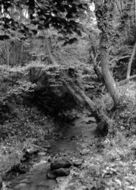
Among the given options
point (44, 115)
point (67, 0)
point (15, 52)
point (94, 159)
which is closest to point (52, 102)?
point (44, 115)

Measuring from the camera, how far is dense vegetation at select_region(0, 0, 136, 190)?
2184mm

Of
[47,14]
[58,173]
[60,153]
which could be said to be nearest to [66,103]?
[60,153]

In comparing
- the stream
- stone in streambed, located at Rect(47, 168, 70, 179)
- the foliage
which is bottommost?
the stream

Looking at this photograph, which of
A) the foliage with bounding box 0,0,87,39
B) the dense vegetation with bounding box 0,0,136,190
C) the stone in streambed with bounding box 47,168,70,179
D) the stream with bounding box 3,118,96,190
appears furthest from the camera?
the stone in streambed with bounding box 47,168,70,179

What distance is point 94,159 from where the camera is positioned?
20.0ft

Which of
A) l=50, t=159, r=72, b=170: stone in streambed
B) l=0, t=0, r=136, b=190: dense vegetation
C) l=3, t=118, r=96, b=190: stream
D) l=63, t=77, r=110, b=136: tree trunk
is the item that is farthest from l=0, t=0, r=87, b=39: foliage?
l=63, t=77, r=110, b=136: tree trunk

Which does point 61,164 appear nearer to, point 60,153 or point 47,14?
point 60,153

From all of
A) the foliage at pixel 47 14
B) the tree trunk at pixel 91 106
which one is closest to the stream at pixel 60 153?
the tree trunk at pixel 91 106

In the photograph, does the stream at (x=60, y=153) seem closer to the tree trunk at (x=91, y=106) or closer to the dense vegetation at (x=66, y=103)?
the dense vegetation at (x=66, y=103)

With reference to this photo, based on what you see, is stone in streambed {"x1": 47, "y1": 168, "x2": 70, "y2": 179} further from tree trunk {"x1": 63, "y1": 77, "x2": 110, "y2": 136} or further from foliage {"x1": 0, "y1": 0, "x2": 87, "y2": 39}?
foliage {"x1": 0, "y1": 0, "x2": 87, "y2": 39}

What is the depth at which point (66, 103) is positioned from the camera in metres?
12.2

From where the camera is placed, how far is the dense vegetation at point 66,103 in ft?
7.16

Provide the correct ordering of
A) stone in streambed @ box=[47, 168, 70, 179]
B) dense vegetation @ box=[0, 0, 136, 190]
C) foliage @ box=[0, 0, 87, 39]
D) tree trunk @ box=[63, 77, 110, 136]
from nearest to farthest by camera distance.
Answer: foliage @ box=[0, 0, 87, 39]
dense vegetation @ box=[0, 0, 136, 190]
stone in streambed @ box=[47, 168, 70, 179]
tree trunk @ box=[63, 77, 110, 136]

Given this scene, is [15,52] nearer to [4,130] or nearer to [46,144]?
[4,130]
